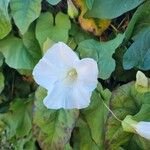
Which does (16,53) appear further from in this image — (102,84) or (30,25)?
(102,84)

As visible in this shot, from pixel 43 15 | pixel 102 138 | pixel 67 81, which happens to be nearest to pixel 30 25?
pixel 43 15

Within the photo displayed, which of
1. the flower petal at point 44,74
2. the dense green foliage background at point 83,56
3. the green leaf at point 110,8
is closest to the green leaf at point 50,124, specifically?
the dense green foliage background at point 83,56

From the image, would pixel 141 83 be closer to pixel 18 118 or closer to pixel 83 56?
pixel 83 56

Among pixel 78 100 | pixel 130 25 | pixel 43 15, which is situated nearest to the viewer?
pixel 78 100

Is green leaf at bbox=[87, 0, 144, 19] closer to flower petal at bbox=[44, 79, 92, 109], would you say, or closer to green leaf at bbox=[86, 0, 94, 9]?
green leaf at bbox=[86, 0, 94, 9]

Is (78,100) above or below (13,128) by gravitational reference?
A: above

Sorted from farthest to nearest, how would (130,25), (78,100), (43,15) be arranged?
(43,15), (130,25), (78,100)

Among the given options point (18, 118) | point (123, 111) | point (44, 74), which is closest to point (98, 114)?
point (123, 111)
